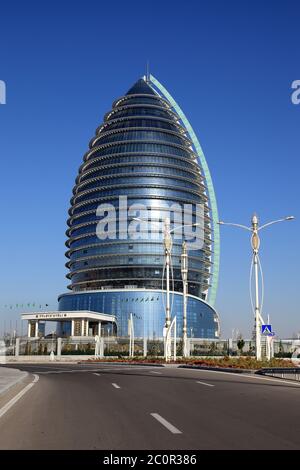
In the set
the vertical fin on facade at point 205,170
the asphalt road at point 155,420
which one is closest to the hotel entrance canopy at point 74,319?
the vertical fin on facade at point 205,170

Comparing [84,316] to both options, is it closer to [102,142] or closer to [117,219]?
[117,219]

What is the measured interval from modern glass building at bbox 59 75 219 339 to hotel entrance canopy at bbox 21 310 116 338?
209 inches

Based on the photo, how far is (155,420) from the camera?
1183cm

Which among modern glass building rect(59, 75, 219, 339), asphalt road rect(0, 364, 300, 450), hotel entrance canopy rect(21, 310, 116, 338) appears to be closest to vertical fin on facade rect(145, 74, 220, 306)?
modern glass building rect(59, 75, 219, 339)

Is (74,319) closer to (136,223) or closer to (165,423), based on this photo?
(136,223)

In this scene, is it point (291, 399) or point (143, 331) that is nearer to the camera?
point (291, 399)

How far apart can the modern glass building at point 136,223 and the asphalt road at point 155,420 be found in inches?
4629

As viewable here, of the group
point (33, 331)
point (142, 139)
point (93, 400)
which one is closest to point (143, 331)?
point (33, 331)

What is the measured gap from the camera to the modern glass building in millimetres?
138375

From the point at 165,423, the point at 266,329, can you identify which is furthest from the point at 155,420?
the point at 266,329

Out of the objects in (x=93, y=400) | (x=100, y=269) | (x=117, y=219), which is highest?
(x=117, y=219)

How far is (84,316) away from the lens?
125 m

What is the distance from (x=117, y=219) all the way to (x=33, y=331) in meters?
34.7

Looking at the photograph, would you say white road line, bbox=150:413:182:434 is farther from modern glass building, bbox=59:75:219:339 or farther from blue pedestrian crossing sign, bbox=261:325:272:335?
modern glass building, bbox=59:75:219:339
